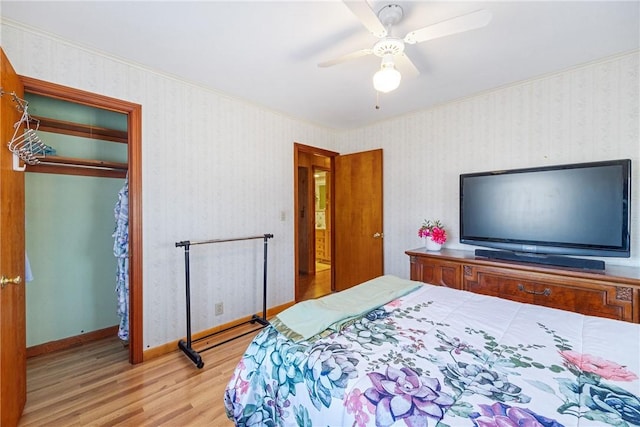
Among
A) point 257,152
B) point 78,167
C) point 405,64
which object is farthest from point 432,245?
point 78,167

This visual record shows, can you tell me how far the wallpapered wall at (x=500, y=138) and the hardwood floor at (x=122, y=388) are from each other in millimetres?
2400

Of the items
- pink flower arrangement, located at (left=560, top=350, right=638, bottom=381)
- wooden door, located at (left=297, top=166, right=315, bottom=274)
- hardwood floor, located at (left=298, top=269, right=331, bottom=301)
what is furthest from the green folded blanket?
wooden door, located at (left=297, top=166, right=315, bottom=274)

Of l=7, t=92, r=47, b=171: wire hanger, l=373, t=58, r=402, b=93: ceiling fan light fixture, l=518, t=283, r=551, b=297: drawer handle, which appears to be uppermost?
l=373, t=58, r=402, b=93: ceiling fan light fixture

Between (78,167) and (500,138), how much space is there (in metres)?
4.10

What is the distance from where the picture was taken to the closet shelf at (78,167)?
2309 mm

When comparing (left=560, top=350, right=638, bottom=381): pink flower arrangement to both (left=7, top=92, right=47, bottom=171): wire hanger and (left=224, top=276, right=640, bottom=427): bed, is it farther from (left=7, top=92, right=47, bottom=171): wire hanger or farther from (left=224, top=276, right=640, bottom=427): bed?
(left=7, top=92, right=47, bottom=171): wire hanger

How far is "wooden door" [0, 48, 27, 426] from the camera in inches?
52.7

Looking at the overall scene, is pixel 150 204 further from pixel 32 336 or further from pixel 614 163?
pixel 614 163

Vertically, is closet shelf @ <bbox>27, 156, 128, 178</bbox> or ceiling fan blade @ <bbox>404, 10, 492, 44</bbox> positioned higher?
ceiling fan blade @ <bbox>404, 10, 492, 44</bbox>

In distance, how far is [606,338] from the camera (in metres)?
1.15

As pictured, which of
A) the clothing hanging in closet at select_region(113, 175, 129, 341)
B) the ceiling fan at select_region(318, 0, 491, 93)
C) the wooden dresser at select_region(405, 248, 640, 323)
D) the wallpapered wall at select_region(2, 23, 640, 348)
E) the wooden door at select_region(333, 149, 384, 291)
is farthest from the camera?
→ the wooden door at select_region(333, 149, 384, 291)

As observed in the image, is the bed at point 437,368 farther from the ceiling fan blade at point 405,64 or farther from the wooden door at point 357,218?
the wooden door at point 357,218

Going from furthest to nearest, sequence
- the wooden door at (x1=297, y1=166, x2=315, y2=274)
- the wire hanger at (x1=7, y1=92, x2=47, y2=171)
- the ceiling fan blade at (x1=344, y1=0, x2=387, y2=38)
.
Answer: the wooden door at (x1=297, y1=166, x2=315, y2=274)
the wire hanger at (x1=7, y1=92, x2=47, y2=171)
the ceiling fan blade at (x1=344, y1=0, x2=387, y2=38)

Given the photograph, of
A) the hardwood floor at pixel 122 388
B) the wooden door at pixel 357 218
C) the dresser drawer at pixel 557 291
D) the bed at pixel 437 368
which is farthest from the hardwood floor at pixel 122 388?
the dresser drawer at pixel 557 291
